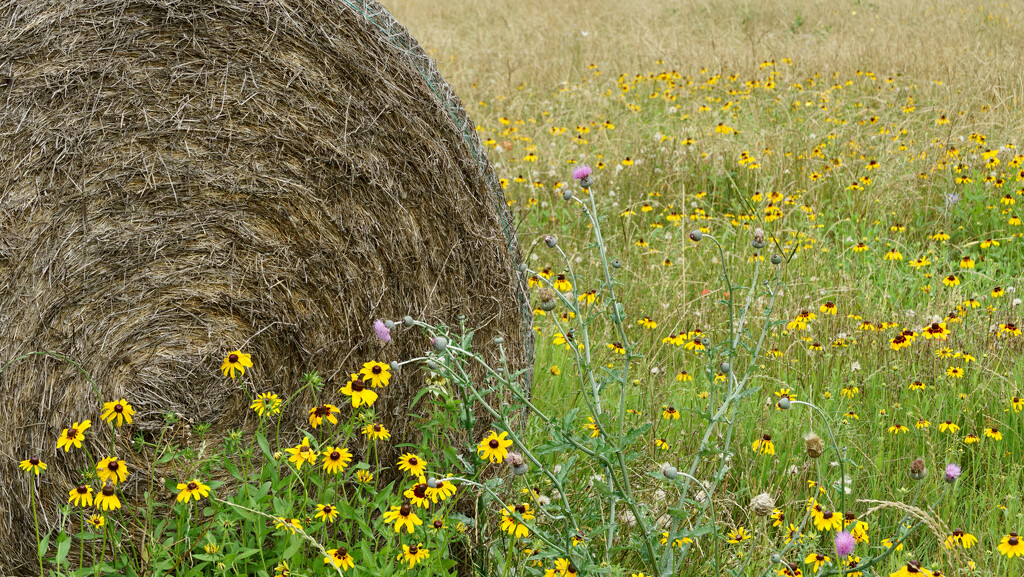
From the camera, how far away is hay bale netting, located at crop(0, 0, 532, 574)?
2.63 metres

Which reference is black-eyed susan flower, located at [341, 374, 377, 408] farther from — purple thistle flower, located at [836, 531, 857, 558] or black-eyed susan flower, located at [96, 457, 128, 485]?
purple thistle flower, located at [836, 531, 857, 558]

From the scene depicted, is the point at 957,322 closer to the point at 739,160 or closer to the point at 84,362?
the point at 739,160

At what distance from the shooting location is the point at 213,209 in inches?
109

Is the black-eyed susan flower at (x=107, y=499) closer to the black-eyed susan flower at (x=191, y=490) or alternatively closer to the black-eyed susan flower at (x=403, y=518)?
the black-eyed susan flower at (x=191, y=490)

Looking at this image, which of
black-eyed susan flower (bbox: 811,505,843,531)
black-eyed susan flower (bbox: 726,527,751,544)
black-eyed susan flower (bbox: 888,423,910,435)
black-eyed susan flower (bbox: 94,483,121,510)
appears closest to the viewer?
black-eyed susan flower (bbox: 94,483,121,510)

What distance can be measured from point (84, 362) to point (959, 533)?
8.23ft

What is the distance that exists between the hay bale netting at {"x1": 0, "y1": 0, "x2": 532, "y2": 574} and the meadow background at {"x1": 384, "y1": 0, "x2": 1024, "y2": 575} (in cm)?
84

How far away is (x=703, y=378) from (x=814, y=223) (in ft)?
5.87

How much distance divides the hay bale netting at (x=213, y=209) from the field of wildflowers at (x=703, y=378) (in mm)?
121

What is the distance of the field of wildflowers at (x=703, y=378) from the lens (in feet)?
7.13

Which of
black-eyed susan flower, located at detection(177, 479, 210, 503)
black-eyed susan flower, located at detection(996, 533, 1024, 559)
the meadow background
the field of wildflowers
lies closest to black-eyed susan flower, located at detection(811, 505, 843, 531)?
the field of wildflowers

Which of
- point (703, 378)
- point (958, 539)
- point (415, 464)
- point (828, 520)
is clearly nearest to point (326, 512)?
point (415, 464)

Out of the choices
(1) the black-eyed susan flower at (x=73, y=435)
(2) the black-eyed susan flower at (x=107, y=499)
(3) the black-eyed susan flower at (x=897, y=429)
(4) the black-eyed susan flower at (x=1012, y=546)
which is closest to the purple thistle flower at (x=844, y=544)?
(4) the black-eyed susan flower at (x=1012, y=546)

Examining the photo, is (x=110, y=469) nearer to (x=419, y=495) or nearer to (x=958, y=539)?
(x=419, y=495)
